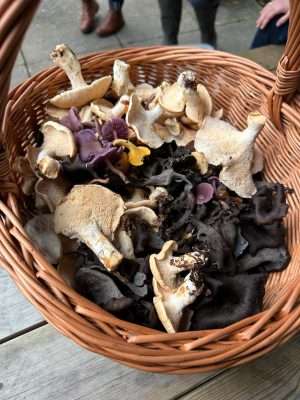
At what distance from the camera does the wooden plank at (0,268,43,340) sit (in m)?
0.64

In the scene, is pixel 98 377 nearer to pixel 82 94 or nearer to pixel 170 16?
pixel 82 94

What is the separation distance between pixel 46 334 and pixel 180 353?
0.24m

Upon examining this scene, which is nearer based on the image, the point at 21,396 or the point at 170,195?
the point at 21,396

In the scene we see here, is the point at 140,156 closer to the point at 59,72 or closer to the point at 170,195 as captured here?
the point at 170,195

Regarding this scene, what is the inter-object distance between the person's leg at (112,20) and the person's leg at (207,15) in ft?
1.22

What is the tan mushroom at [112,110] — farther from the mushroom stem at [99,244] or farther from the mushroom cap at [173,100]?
the mushroom stem at [99,244]

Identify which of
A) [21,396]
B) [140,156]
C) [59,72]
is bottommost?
[21,396]

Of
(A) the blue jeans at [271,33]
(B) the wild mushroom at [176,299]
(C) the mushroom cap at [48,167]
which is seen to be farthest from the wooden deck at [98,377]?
(A) the blue jeans at [271,33]

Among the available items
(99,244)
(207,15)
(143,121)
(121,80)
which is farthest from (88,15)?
(99,244)

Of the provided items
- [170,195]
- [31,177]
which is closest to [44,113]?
[31,177]

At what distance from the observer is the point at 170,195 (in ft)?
2.35

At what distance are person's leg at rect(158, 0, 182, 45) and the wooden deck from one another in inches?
45.8

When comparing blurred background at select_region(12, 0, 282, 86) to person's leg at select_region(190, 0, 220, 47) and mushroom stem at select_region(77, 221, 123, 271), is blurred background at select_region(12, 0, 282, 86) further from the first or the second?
mushroom stem at select_region(77, 221, 123, 271)

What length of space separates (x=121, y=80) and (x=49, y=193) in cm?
26
